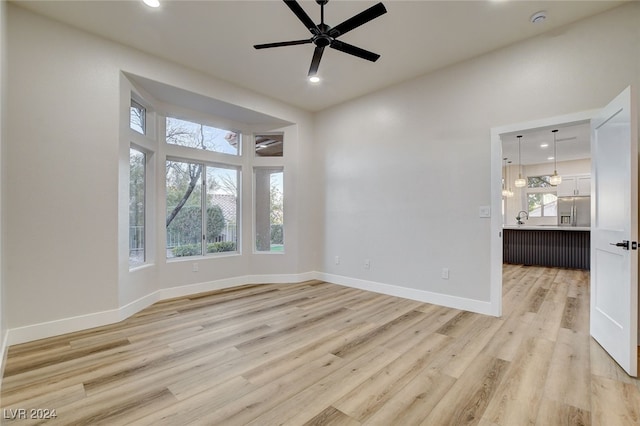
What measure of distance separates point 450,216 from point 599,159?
149cm

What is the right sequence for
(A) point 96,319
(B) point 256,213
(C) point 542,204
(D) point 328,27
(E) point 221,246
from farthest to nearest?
1. (C) point 542,204
2. (B) point 256,213
3. (E) point 221,246
4. (A) point 96,319
5. (D) point 328,27

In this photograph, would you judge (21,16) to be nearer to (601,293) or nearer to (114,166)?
(114,166)

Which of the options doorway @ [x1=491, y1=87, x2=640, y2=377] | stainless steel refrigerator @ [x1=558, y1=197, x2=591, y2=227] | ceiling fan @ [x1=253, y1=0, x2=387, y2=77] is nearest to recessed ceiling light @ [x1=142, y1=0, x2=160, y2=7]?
ceiling fan @ [x1=253, y1=0, x2=387, y2=77]

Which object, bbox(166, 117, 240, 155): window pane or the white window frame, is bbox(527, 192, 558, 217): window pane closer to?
the white window frame

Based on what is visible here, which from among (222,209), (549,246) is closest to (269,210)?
(222,209)

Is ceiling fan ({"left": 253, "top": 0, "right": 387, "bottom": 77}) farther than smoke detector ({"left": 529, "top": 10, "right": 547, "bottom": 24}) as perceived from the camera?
No

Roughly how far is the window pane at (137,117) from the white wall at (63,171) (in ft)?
1.52

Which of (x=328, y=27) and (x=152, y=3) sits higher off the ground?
(x=152, y=3)

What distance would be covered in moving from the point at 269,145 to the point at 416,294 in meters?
3.47

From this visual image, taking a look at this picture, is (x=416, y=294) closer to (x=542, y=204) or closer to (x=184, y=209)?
(x=184, y=209)

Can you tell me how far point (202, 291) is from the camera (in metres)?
4.44

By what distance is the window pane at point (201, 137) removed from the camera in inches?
170

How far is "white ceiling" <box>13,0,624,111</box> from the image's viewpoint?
268 centimetres

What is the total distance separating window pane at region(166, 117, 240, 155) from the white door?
4699 mm
